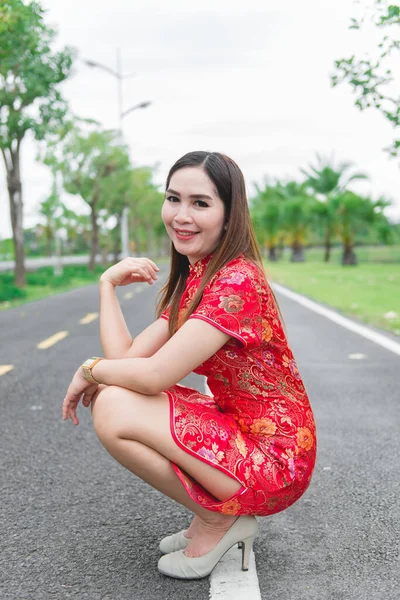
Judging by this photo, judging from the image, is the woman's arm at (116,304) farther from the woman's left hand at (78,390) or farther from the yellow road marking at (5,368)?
the yellow road marking at (5,368)

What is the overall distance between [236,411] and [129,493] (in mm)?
1051

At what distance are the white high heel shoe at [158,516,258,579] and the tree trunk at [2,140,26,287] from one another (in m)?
21.3

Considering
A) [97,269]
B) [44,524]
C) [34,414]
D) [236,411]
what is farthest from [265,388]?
[97,269]

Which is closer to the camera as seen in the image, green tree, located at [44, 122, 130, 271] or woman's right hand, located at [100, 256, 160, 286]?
woman's right hand, located at [100, 256, 160, 286]

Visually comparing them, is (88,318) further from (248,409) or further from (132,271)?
(248,409)

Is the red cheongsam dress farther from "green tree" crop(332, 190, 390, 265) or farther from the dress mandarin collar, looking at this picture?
"green tree" crop(332, 190, 390, 265)

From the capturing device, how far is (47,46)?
19.4 meters

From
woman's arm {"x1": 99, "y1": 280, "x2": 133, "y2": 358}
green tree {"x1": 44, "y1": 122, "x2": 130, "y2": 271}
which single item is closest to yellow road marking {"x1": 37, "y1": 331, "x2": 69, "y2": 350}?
woman's arm {"x1": 99, "y1": 280, "x2": 133, "y2": 358}

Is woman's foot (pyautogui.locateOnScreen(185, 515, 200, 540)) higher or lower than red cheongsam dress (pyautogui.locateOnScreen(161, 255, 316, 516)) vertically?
lower

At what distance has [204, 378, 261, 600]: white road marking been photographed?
98.0 inches

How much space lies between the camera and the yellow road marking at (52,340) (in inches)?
346

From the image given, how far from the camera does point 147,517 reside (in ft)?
10.7

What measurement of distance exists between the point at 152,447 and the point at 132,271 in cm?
81

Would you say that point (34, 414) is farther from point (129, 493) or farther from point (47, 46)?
point (47, 46)
